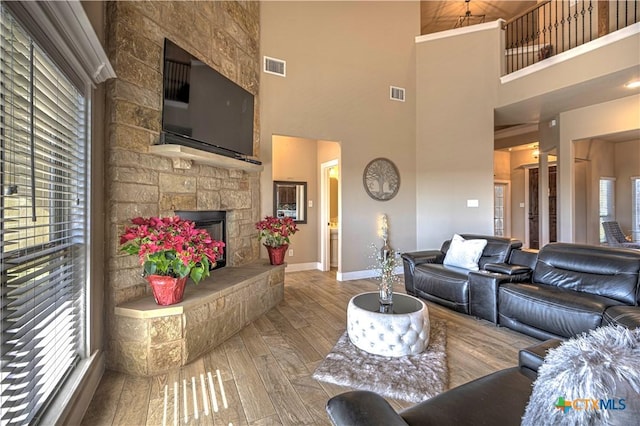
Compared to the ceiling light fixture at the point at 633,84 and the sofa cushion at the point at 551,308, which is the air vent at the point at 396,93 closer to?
the ceiling light fixture at the point at 633,84

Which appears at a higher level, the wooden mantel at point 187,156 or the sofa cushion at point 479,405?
the wooden mantel at point 187,156

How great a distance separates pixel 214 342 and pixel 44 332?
4.31 ft

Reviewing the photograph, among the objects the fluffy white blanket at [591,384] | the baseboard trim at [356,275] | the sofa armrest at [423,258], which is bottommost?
the baseboard trim at [356,275]

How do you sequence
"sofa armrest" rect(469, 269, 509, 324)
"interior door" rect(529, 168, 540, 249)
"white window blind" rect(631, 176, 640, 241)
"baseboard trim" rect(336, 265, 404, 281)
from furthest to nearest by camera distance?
"interior door" rect(529, 168, 540, 249)
"white window blind" rect(631, 176, 640, 241)
"baseboard trim" rect(336, 265, 404, 281)
"sofa armrest" rect(469, 269, 509, 324)

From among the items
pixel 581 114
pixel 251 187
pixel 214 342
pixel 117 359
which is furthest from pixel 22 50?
pixel 581 114

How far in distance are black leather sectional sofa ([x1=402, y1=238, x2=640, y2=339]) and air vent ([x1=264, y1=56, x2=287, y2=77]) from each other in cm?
354

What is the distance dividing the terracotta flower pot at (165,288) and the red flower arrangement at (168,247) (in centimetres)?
4

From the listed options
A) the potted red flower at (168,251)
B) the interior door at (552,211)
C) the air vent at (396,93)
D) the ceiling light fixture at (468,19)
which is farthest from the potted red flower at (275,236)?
the ceiling light fixture at (468,19)

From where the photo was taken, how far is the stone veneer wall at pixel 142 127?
92.0 inches

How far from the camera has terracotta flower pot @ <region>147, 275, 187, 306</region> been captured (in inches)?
85.9

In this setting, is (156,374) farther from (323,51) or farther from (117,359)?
(323,51)

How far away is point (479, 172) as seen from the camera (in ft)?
17.5

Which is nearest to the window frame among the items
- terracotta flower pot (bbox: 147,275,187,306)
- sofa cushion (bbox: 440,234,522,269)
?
terracotta flower pot (bbox: 147,275,187,306)

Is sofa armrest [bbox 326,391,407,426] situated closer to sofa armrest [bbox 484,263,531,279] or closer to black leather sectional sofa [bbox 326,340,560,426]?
black leather sectional sofa [bbox 326,340,560,426]
